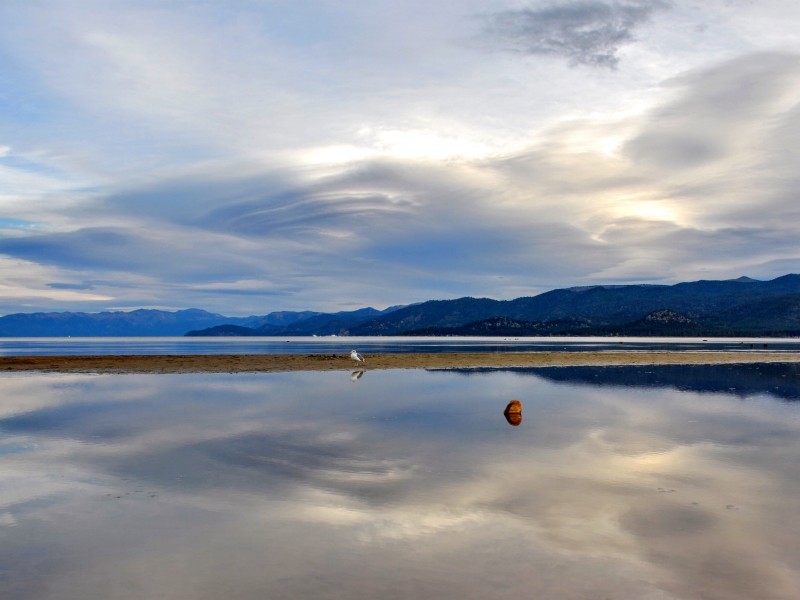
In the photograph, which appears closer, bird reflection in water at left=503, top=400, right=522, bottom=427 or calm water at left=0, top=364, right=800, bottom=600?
calm water at left=0, top=364, right=800, bottom=600

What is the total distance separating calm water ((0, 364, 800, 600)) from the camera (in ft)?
29.7

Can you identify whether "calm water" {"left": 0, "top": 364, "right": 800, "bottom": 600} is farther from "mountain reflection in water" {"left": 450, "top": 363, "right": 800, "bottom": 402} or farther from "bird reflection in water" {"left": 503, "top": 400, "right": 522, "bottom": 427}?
"mountain reflection in water" {"left": 450, "top": 363, "right": 800, "bottom": 402}

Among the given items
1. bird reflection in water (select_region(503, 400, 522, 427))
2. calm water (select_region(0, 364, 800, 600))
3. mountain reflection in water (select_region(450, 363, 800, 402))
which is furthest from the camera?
mountain reflection in water (select_region(450, 363, 800, 402))

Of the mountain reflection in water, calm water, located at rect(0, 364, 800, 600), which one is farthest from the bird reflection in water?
the mountain reflection in water

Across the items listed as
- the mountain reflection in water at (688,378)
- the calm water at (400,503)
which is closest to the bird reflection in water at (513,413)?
the calm water at (400,503)

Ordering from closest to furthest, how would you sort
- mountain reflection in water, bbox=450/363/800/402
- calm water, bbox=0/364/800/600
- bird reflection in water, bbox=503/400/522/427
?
calm water, bbox=0/364/800/600, bird reflection in water, bbox=503/400/522/427, mountain reflection in water, bbox=450/363/800/402

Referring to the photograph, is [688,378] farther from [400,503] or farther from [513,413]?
[400,503]

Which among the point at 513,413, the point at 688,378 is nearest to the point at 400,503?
the point at 513,413

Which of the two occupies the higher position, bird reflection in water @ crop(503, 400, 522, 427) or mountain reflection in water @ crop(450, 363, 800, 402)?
bird reflection in water @ crop(503, 400, 522, 427)

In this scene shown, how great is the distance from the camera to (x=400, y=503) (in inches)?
518

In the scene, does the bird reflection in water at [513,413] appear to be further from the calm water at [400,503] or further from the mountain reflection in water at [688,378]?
the mountain reflection in water at [688,378]

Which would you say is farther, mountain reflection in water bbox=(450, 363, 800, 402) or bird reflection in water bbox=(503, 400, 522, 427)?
mountain reflection in water bbox=(450, 363, 800, 402)

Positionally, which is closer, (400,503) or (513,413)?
(400,503)

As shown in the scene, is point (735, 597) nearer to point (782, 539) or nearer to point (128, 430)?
point (782, 539)
